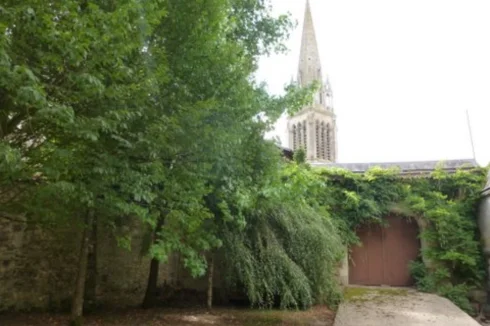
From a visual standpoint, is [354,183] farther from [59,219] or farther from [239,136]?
[59,219]

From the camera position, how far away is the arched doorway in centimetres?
989

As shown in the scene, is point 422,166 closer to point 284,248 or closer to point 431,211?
point 431,211

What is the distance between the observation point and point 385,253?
395 inches

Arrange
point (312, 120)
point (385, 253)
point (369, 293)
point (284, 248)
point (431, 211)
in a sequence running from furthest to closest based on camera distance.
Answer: point (312, 120) → point (385, 253) → point (431, 211) → point (369, 293) → point (284, 248)

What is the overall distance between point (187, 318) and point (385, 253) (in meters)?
6.12

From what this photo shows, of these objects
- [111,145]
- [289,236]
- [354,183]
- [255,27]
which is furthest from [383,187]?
[111,145]

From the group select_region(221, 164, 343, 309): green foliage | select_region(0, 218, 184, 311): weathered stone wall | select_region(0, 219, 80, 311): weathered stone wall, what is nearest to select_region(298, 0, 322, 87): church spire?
select_region(221, 164, 343, 309): green foliage

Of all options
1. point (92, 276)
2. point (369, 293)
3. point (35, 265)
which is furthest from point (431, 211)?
point (35, 265)

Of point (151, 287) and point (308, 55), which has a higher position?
point (308, 55)

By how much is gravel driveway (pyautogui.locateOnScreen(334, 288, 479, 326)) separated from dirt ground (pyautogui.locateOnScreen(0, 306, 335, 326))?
554 millimetres

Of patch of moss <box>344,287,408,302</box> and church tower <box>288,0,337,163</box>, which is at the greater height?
church tower <box>288,0,337,163</box>

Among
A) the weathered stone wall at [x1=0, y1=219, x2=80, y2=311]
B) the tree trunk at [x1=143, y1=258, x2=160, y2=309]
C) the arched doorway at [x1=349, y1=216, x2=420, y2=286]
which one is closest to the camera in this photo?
the weathered stone wall at [x1=0, y1=219, x2=80, y2=311]

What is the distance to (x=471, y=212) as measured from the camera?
947 centimetres

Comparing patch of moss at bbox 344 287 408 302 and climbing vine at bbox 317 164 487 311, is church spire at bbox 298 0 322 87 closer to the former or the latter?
climbing vine at bbox 317 164 487 311
